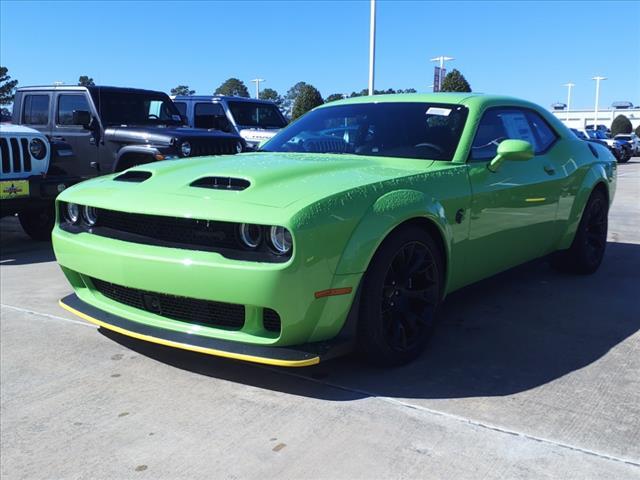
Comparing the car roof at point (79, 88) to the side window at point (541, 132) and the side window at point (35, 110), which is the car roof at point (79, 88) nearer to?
the side window at point (35, 110)

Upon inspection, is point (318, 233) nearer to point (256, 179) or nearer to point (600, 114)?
point (256, 179)

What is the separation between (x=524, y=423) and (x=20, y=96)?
326 inches

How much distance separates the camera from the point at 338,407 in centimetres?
290

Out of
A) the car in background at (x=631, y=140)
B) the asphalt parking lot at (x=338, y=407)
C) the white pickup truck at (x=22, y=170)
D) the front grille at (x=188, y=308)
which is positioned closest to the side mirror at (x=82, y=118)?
the white pickup truck at (x=22, y=170)

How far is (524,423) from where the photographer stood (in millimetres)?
2742

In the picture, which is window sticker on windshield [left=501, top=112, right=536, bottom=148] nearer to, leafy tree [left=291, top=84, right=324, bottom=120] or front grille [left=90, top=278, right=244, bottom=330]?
front grille [left=90, top=278, right=244, bottom=330]

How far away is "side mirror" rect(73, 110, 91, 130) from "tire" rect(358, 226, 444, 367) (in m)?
6.12

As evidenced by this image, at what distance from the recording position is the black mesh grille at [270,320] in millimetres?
2871

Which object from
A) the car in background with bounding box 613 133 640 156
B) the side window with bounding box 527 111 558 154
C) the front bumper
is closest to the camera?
the front bumper

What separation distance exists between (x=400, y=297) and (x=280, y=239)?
835mm

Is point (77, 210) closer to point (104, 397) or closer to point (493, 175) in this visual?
point (104, 397)

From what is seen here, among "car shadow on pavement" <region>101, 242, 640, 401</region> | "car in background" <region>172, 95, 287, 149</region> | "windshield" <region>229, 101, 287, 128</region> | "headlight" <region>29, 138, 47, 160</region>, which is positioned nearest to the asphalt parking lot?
"car shadow on pavement" <region>101, 242, 640, 401</region>

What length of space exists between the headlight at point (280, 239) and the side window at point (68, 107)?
6391 mm

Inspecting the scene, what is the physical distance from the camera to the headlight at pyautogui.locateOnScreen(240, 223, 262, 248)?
9.41 ft
